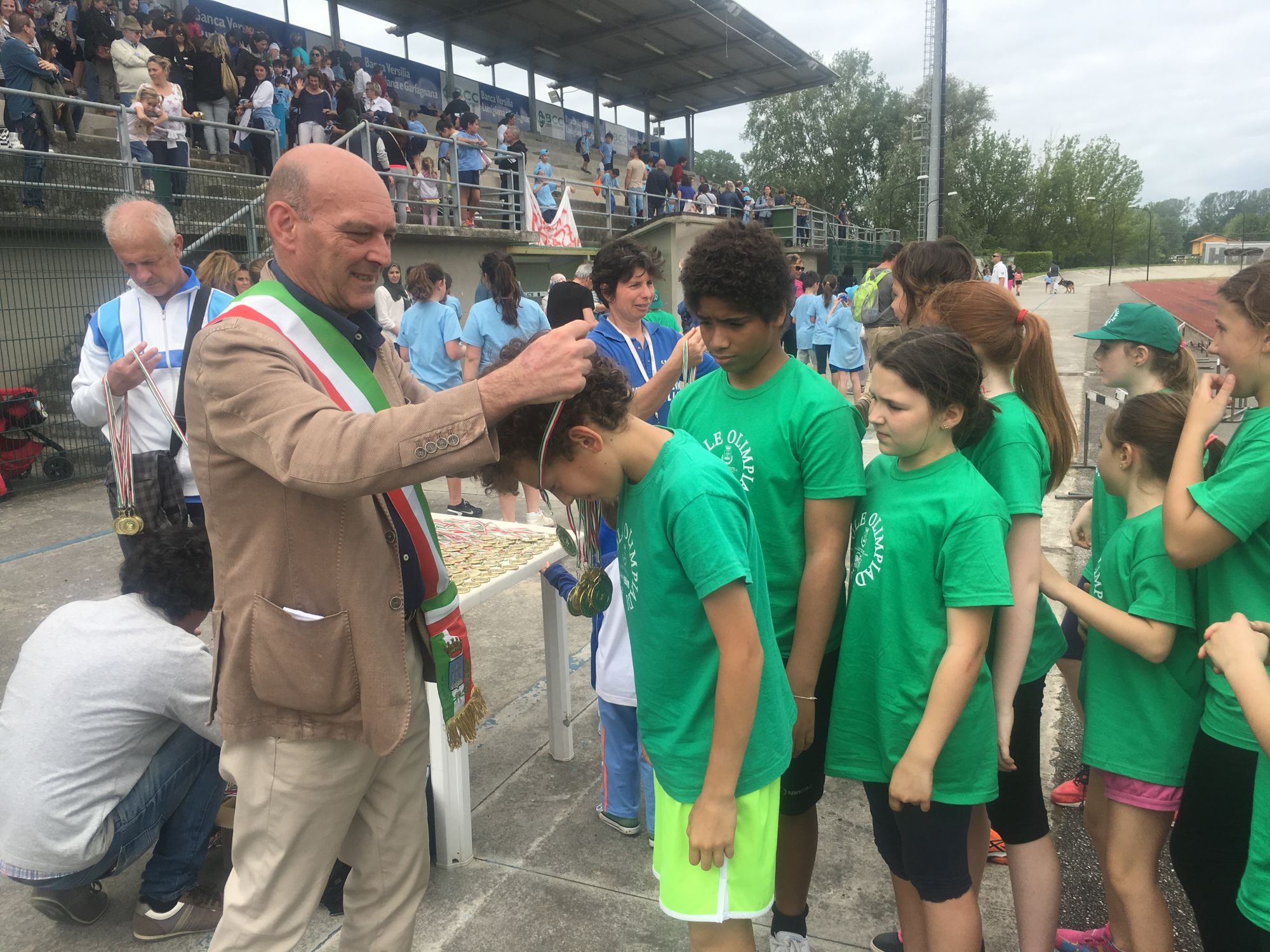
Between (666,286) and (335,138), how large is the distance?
1048cm

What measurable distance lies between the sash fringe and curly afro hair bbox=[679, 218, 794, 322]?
106cm

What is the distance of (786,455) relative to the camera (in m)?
1.90

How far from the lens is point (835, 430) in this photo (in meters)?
1.87

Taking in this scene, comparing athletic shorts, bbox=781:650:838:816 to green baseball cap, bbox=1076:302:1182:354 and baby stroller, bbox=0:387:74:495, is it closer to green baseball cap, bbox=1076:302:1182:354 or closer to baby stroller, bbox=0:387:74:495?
green baseball cap, bbox=1076:302:1182:354

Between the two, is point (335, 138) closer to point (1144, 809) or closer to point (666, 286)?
point (666, 286)

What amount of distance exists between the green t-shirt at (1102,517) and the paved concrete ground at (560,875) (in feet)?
3.37

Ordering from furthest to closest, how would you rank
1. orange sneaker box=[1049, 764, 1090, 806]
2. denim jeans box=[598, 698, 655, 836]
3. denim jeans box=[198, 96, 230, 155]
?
denim jeans box=[198, 96, 230, 155] < orange sneaker box=[1049, 764, 1090, 806] < denim jeans box=[598, 698, 655, 836]

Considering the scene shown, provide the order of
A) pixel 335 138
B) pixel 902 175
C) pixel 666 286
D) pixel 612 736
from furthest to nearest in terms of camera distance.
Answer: pixel 902 175
pixel 666 286
pixel 335 138
pixel 612 736

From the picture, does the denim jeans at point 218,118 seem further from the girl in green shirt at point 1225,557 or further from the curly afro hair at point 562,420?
the girl in green shirt at point 1225,557

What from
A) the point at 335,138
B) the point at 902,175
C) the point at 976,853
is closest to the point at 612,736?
the point at 976,853

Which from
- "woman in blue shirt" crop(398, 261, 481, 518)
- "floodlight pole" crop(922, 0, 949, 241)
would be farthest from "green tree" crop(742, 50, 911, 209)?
"woman in blue shirt" crop(398, 261, 481, 518)

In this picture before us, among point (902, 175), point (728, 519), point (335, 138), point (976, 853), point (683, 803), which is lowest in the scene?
point (976, 853)

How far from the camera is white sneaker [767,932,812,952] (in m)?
2.11

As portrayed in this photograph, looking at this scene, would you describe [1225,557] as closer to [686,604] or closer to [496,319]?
[686,604]
